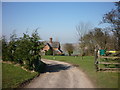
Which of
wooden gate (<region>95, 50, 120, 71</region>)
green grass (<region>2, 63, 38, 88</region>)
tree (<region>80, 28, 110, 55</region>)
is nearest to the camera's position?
green grass (<region>2, 63, 38, 88</region>)

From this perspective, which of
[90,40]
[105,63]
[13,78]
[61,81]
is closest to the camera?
[61,81]

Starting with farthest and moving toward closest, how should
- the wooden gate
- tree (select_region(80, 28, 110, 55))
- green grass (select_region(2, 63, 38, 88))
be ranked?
1. tree (select_region(80, 28, 110, 55))
2. the wooden gate
3. green grass (select_region(2, 63, 38, 88))

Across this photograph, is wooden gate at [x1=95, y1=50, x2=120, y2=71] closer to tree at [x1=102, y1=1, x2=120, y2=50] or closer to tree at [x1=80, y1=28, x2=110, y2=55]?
tree at [x1=102, y1=1, x2=120, y2=50]

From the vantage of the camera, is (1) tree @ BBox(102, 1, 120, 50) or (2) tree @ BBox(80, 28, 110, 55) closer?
(1) tree @ BBox(102, 1, 120, 50)

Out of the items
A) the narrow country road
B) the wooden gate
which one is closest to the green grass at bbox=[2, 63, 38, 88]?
the narrow country road

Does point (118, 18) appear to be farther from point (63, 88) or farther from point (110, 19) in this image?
point (63, 88)

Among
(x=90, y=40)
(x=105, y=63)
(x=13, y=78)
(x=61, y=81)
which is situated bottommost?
(x=61, y=81)

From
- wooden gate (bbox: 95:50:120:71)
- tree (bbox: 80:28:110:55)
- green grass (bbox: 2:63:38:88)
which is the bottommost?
green grass (bbox: 2:63:38:88)

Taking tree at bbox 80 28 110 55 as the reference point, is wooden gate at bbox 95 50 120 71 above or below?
below

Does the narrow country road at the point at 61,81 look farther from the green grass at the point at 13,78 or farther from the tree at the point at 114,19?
the tree at the point at 114,19

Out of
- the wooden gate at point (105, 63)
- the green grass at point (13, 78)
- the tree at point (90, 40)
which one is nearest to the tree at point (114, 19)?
the wooden gate at point (105, 63)

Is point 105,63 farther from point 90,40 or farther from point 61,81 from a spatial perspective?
point 90,40

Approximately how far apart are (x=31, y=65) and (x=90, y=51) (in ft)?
116

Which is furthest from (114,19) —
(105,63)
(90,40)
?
(90,40)
